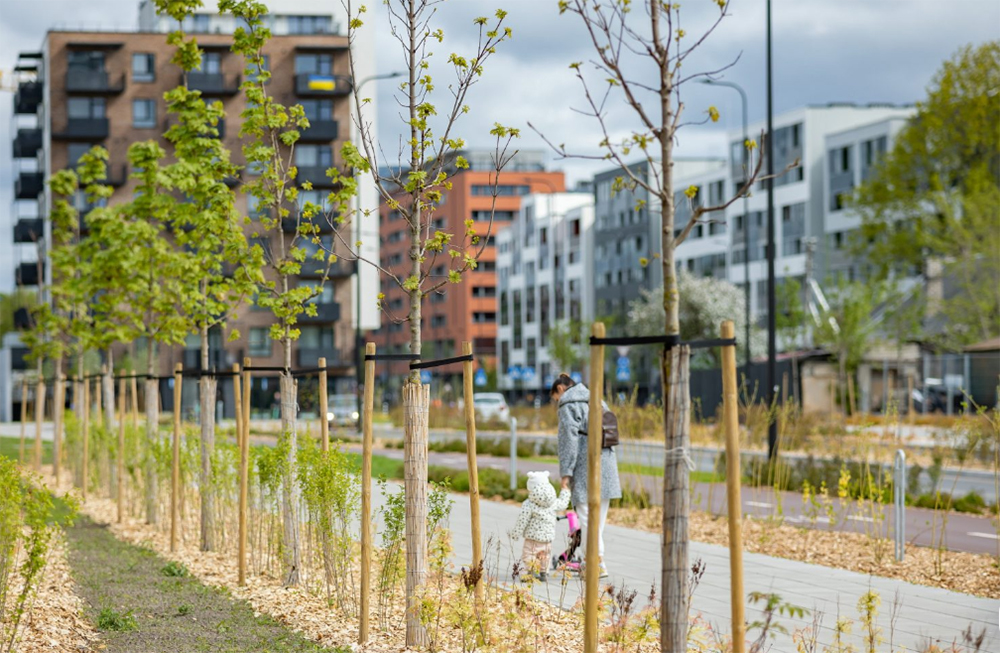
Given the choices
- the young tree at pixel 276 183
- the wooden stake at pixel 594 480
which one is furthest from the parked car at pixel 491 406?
the wooden stake at pixel 594 480

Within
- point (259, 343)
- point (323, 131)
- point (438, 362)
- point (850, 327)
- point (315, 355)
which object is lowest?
point (438, 362)

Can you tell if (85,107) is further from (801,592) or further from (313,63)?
(801,592)

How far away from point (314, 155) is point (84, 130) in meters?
12.8

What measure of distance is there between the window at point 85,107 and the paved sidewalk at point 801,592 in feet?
214

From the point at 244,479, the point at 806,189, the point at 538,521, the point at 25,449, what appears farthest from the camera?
the point at 806,189

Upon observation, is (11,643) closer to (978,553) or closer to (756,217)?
(978,553)

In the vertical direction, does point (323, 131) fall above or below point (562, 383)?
above

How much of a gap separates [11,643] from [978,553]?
32.2 feet

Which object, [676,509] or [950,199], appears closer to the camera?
[676,509]

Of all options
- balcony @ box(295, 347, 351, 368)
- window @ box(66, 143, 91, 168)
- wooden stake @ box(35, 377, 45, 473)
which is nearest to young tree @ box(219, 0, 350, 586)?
wooden stake @ box(35, 377, 45, 473)

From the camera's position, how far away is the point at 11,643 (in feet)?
24.8

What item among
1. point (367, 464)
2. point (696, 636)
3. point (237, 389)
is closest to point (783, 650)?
point (696, 636)

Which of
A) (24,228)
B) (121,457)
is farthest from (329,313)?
(121,457)

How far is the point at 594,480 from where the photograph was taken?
575 centimetres
